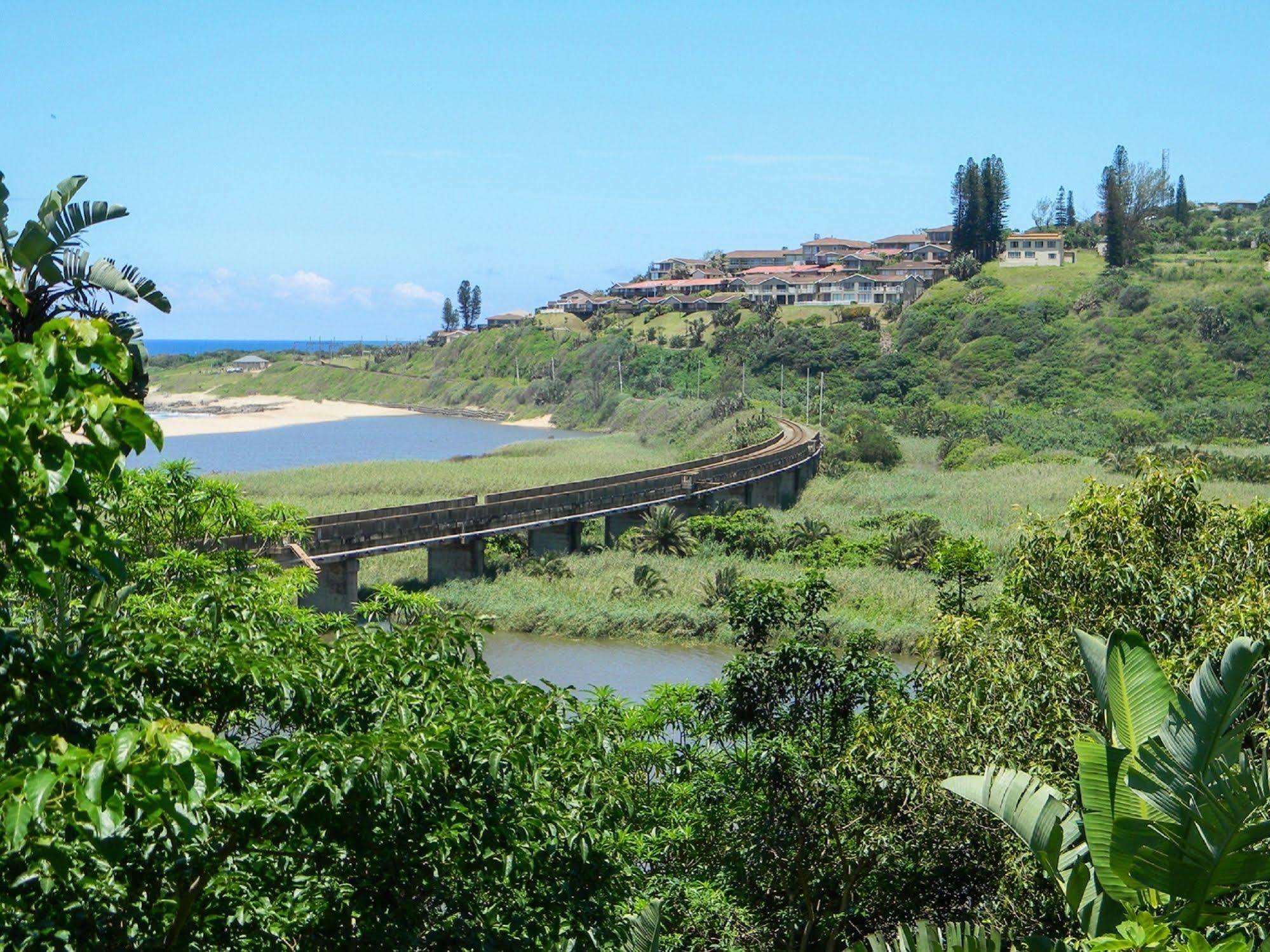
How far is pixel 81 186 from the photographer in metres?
8.91

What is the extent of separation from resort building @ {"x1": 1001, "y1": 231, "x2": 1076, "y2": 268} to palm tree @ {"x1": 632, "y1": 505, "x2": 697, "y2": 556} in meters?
81.0

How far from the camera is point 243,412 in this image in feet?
378

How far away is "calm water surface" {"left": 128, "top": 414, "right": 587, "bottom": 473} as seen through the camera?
74.7 m

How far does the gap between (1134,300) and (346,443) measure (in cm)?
5577

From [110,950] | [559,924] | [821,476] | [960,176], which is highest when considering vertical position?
[960,176]

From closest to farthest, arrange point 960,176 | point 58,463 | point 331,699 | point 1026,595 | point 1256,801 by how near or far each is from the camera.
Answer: point 58,463 → point 1256,801 → point 331,699 → point 1026,595 → point 960,176

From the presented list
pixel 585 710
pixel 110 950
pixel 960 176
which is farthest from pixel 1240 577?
pixel 960 176

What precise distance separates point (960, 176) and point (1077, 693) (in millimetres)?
115363

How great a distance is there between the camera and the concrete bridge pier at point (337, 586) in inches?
1104

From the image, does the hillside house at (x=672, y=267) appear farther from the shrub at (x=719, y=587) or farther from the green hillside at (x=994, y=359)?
the shrub at (x=719, y=587)

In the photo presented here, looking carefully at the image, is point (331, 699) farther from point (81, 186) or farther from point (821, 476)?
point (821, 476)

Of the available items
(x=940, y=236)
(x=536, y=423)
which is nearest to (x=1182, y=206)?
(x=940, y=236)

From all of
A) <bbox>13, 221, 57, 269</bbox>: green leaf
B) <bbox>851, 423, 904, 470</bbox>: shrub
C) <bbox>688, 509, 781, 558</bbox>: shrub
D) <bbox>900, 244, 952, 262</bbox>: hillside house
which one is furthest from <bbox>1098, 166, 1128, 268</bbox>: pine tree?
<bbox>13, 221, 57, 269</bbox>: green leaf

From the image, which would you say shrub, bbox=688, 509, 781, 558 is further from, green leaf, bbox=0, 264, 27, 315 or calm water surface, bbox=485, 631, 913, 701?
green leaf, bbox=0, 264, 27, 315
